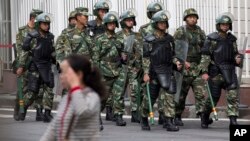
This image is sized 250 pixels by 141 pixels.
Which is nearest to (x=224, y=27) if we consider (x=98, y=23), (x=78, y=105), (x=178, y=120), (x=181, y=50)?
(x=181, y=50)

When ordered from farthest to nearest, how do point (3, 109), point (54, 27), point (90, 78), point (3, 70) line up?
1. point (3, 70)
2. point (54, 27)
3. point (3, 109)
4. point (90, 78)

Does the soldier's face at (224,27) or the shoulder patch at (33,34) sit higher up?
the soldier's face at (224,27)

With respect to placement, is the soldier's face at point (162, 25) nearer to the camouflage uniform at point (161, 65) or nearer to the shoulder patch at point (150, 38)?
the camouflage uniform at point (161, 65)

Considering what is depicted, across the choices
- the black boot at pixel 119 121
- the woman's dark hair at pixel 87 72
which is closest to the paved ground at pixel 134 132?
the black boot at pixel 119 121

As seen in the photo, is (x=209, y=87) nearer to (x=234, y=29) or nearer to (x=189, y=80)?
(x=189, y=80)

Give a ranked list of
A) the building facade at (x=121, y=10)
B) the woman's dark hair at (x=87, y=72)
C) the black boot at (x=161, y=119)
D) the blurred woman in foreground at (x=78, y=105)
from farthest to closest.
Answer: the building facade at (x=121, y=10) → the black boot at (x=161, y=119) → the woman's dark hair at (x=87, y=72) → the blurred woman in foreground at (x=78, y=105)

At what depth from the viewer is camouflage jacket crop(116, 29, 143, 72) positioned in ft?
49.4

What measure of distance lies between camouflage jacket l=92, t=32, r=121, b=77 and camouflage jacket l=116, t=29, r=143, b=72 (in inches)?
5.6

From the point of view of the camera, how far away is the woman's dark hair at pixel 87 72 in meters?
6.96

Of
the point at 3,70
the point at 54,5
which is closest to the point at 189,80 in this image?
the point at 54,5

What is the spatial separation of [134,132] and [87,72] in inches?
288

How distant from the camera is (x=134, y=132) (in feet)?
46.8

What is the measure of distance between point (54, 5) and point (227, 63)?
7.86 metres

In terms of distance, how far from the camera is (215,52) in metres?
14.4
